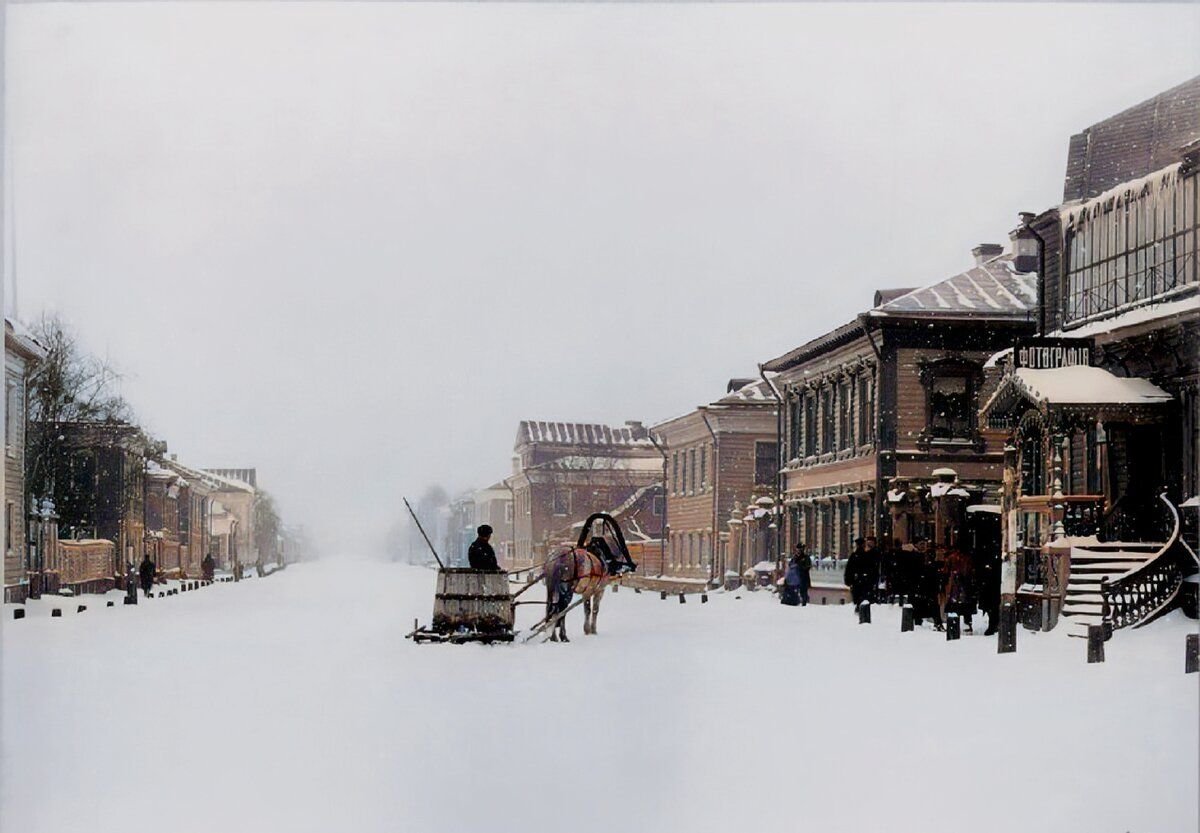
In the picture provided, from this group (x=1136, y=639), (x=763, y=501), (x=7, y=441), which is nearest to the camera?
(x=7, y=441)

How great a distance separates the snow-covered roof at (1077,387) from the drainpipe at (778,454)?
1.71 m

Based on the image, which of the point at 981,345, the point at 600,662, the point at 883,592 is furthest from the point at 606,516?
the point at 981,345

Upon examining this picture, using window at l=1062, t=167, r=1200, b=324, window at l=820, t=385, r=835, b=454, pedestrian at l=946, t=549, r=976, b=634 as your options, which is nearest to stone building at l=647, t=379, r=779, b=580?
window at l=820, t=385, r=835, b=454

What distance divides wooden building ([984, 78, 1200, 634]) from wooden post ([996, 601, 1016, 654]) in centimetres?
54

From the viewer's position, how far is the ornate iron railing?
13609 millimetres

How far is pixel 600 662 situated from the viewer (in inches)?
546

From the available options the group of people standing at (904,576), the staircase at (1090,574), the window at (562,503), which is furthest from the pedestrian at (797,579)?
the staircase at (1090,574)

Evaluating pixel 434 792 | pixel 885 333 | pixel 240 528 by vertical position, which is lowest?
pixel 434 792

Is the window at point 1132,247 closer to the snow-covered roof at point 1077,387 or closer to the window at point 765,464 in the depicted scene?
the snow-covered roof at point 1077,387

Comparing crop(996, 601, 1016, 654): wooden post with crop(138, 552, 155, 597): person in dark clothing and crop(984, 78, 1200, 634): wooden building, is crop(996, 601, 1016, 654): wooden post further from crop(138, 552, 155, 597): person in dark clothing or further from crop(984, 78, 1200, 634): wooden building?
crop(138, 552, 155, 597): person in dark clothing

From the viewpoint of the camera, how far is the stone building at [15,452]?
1197 centimetres

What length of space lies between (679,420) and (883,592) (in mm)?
2677

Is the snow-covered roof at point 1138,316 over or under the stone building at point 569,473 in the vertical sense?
over

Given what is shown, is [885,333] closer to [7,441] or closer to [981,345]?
[981,345]
